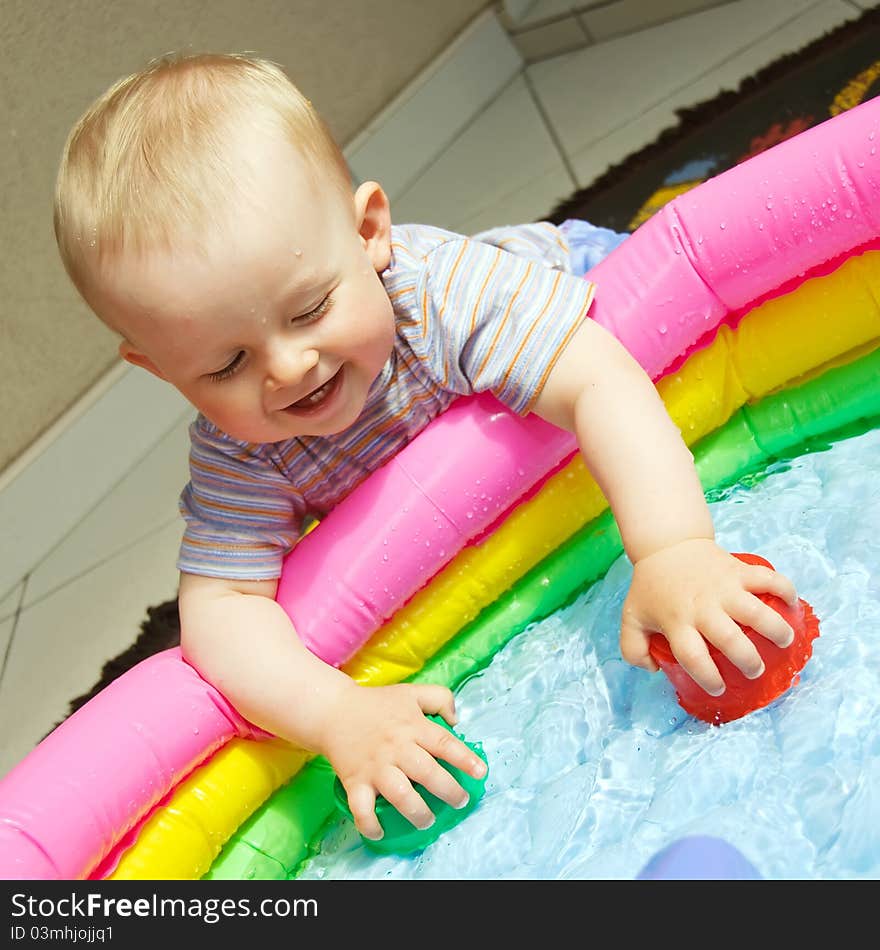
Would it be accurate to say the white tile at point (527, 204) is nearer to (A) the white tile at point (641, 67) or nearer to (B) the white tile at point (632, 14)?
(A) the white tile at point (641, 67)

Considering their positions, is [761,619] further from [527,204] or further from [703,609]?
[527,204]

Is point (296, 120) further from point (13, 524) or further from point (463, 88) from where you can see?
point (463, 88)

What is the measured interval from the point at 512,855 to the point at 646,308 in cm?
47

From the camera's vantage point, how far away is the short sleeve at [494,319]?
3.15ft

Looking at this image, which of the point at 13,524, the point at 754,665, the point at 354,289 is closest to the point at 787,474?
the point at 754,665

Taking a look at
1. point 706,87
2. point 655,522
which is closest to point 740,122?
point 706,87

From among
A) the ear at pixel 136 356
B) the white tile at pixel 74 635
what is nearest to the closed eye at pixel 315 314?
the ear at pixel 136 356

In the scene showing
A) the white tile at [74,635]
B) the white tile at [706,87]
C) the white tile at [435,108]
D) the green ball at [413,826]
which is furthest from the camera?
the white tile at [435,108]

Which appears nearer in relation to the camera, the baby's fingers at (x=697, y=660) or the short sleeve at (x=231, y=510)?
the baby's fingers at (x=697, y=660)

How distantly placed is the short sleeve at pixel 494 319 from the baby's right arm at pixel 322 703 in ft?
0.81

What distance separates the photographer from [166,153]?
→ 0.82 m

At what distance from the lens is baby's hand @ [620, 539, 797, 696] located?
0.78 metres

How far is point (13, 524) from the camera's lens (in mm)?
1678

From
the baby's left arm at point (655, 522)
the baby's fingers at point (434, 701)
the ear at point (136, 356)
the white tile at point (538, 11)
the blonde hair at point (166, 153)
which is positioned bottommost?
the baby's fingers at point (434, 701)
